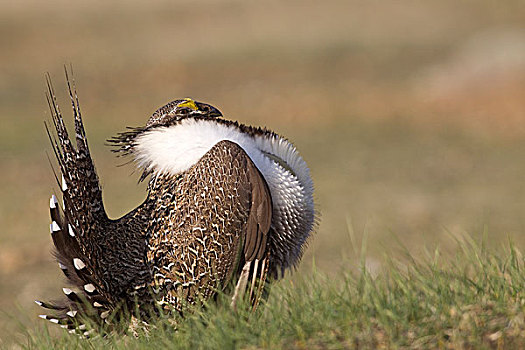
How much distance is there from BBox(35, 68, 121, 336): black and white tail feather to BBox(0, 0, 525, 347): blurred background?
2.04 metres

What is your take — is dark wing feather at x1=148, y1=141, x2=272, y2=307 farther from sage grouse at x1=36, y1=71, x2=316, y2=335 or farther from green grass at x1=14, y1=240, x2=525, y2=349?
green grass at x1=14, y1=240, x2=525, y2=349

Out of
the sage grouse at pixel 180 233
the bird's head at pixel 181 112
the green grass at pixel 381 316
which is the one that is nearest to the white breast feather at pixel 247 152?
the sage grouse at pixel 180 233

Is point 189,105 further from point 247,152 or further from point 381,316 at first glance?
point 381,316

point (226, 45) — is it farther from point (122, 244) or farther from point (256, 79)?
point (122, 244)

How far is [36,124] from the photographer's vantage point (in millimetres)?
16016

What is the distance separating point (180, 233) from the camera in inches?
148

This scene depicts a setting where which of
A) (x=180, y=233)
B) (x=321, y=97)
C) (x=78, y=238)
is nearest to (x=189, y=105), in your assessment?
(x=180, y=233)

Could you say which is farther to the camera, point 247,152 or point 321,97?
point 321,97

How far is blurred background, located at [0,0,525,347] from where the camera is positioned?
30.9ft

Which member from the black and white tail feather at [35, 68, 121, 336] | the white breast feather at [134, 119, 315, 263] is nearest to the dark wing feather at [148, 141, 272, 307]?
the white breast feather at [134, 119, 315, 263]

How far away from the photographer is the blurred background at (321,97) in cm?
942

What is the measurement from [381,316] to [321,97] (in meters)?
15.5

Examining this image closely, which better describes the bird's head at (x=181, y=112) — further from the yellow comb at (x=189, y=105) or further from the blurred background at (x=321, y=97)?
the blurred background at (x=321, y=97)

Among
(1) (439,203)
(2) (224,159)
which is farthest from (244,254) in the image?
(1) (439,203)
